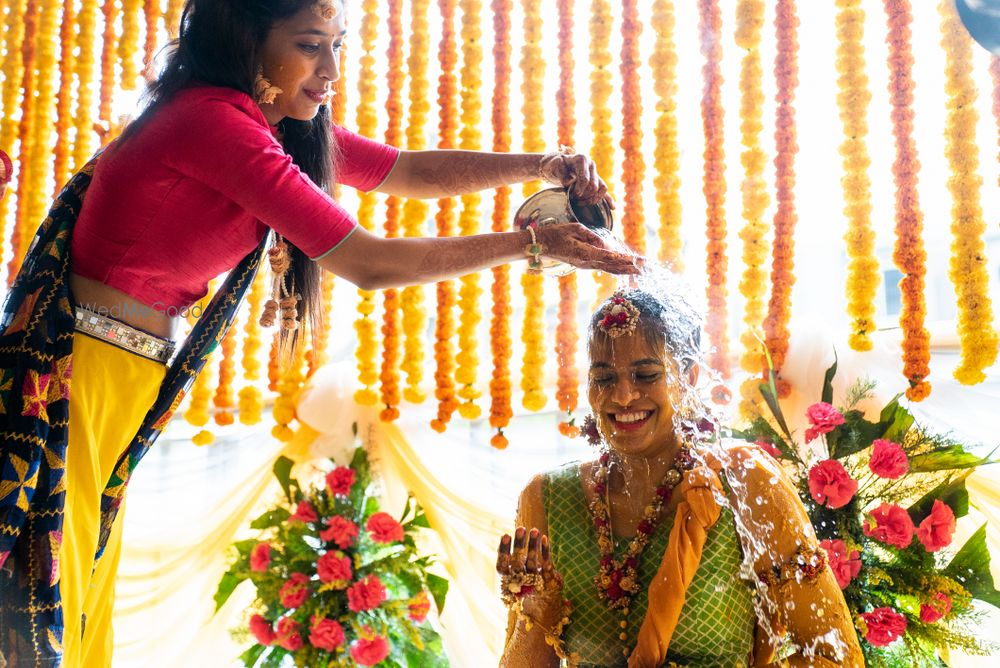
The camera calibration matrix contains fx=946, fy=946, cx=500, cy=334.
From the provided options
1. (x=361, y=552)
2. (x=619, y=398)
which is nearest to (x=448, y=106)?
(x=361, y=552)

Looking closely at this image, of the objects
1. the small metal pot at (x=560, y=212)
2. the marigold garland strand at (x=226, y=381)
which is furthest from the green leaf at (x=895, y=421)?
the marigold garland strand at (x=226, y=381)

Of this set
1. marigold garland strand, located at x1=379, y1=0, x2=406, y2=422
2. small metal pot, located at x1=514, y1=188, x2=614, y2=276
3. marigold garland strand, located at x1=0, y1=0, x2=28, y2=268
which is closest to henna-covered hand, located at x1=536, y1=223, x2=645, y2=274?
small metal pot, located at x1=514, y1=188, x2=614, y2=276

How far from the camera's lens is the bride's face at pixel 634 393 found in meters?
2.17

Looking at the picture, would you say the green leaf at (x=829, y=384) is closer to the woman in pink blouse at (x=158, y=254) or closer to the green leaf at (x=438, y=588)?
the woman in pink blouse at (x=158, y=254)

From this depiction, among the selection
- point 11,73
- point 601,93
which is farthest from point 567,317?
point 11,73

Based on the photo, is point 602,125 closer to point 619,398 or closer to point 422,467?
point 422,467

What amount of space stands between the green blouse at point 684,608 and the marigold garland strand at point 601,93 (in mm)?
1791

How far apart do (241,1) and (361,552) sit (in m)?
2.28

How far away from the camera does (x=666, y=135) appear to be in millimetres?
3502

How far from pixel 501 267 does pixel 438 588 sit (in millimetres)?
1268

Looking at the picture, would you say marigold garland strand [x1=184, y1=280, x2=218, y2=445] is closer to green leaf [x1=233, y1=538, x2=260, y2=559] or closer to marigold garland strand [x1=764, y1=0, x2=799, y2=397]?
green leaf [x1=233, y1=538, x2=260, y2=559]

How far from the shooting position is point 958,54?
120 inches

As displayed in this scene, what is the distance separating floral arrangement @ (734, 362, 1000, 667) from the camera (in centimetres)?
246

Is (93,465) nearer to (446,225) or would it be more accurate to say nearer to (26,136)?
(446,225)
